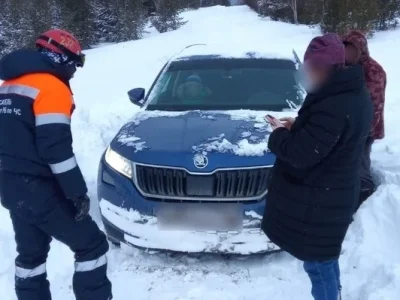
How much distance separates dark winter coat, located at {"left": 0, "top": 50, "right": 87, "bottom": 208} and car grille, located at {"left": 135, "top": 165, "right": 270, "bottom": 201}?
924 mm

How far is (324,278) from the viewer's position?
2752 mm

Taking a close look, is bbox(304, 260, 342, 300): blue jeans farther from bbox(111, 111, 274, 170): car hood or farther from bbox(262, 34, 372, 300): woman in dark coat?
bbox(111, 111, 274, 170): car hood

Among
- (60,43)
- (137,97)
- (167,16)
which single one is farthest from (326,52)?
(167,16)

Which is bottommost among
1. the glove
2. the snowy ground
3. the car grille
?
the snowy ground

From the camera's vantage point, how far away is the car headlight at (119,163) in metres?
3.71

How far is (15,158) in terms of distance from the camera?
2.69 m

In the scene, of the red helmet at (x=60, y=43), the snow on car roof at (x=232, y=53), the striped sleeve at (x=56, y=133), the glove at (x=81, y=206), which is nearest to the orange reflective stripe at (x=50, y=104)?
the striped sleeve at (x=56, y=133)

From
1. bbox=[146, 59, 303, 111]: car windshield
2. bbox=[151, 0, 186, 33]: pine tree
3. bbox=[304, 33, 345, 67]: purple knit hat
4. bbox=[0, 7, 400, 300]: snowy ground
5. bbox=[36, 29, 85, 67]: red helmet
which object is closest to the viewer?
bbox=[304, 33, 345, 67]: purple knit hat

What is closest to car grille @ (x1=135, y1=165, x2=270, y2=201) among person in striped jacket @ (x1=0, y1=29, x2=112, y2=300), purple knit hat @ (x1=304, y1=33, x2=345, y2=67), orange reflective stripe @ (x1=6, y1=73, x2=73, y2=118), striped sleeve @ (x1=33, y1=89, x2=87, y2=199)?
person in striped jacket @ (x1=0, y1=29, x2=112, y2=300)

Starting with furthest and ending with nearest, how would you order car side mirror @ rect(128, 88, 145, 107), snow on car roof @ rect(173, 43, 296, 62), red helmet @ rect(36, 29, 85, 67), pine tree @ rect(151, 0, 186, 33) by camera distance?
pine tree @ rect(151, 0, 186, 33) → snow on car roof @ rect(173, 43, 296, 62) → car side mirror @ rect(128, 88, 145, 107) → red helmet @ rect(36, 29, 85, 67)

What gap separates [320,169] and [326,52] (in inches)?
22.0

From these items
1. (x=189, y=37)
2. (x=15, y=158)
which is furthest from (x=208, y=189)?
(x=189, y=37)

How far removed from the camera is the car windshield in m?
4.66

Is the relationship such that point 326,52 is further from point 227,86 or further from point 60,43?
point 227,86
